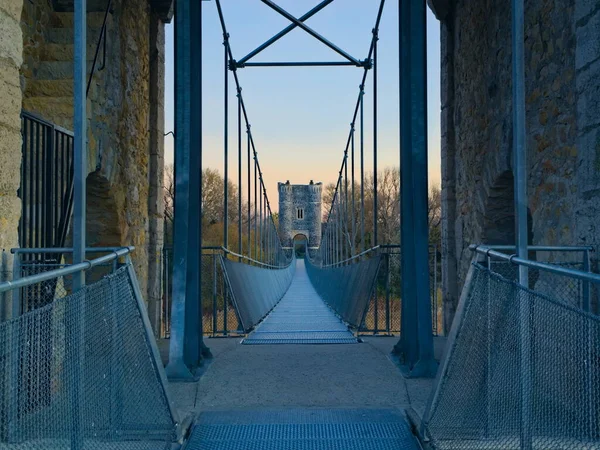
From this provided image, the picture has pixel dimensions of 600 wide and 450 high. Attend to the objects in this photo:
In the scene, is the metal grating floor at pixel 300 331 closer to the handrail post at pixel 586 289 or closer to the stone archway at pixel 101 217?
the stone archway at pixel 101 217

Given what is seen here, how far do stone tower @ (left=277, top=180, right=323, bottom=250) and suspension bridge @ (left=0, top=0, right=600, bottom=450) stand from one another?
39936 millimetres

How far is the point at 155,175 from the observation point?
21.2 ft

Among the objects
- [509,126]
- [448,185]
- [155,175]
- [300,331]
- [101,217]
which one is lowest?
[300,331]

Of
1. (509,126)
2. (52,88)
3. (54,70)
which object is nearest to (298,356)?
(509,126)

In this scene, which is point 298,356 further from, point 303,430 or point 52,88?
point 52,88

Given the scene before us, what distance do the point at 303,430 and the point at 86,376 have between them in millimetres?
1119

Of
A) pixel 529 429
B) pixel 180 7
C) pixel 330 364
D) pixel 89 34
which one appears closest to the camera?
pixel 529 429

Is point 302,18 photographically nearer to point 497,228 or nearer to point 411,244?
point 497,228

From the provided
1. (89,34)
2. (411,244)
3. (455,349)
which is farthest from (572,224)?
(89,34)

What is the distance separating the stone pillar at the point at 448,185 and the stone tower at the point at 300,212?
3839 cm

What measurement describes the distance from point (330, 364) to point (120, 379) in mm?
1880

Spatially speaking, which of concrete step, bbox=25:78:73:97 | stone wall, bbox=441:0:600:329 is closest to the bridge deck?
stone wall, bbox=441:0:600:329

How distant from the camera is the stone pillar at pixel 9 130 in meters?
2.17

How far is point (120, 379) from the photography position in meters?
2.18
